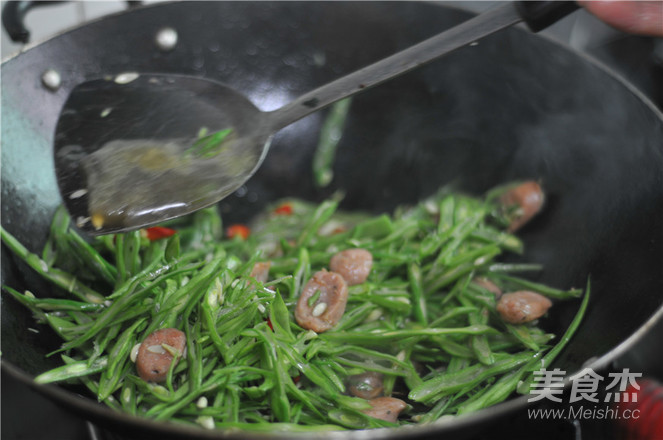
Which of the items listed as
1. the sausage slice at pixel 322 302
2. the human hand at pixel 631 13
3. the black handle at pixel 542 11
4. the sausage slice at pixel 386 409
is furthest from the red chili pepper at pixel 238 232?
the human hand at pixel 631 13

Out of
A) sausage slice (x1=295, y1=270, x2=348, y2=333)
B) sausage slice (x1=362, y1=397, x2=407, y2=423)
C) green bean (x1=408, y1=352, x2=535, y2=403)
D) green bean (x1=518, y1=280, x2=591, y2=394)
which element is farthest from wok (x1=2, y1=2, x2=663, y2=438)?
sausage slice (x1=295, y1=270, x2=348, y2=333)

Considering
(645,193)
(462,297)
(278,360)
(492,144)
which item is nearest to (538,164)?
(492,144)

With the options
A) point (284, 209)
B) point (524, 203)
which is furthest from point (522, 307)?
point (284, 209)

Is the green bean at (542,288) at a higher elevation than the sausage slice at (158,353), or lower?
lower

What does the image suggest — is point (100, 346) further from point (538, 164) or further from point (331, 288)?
point (538, 164)

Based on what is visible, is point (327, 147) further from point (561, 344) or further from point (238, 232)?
point (561, 344)

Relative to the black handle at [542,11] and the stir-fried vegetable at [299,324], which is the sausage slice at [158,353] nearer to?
the stir-fried vegetable at [299,324]
